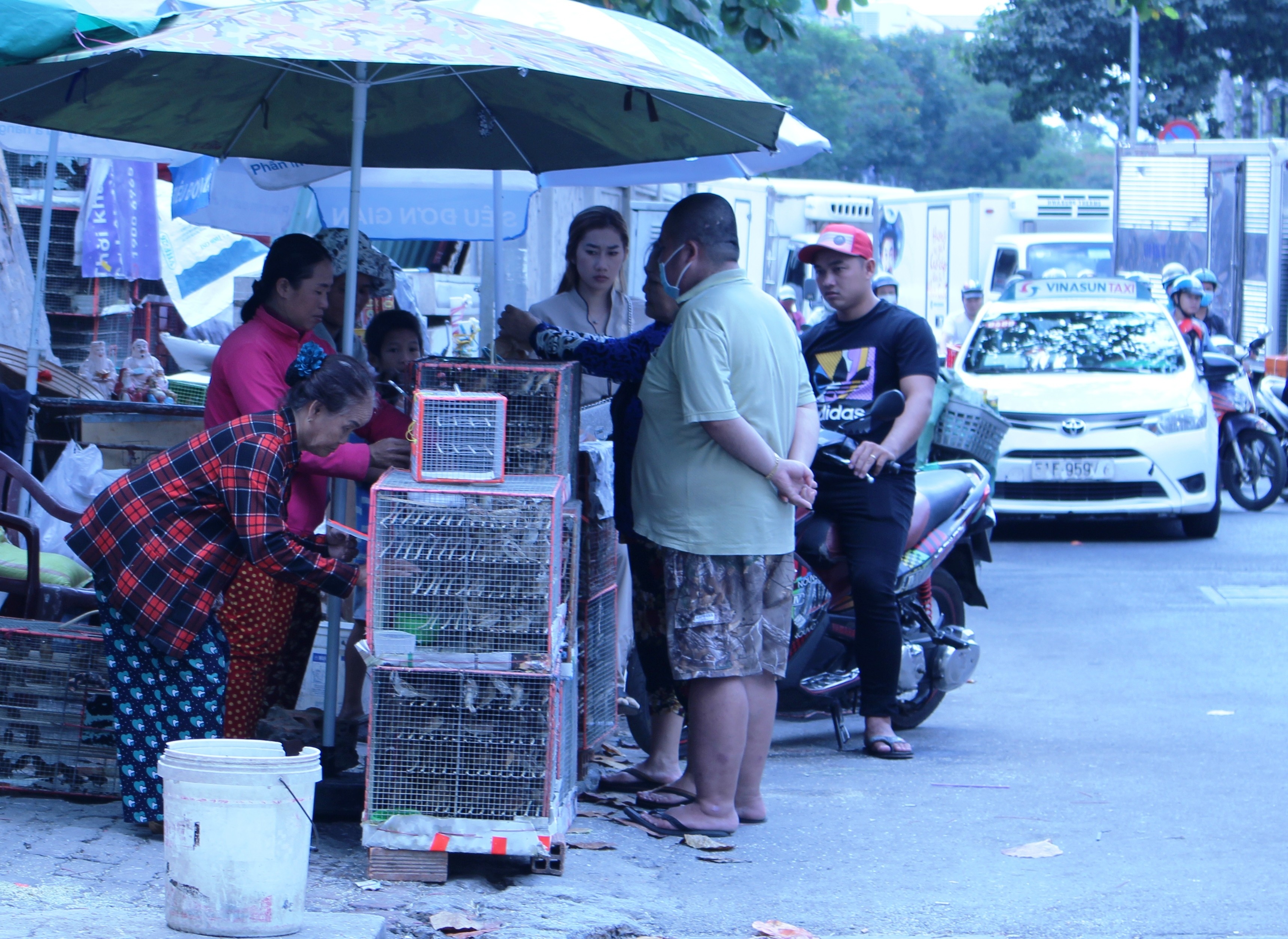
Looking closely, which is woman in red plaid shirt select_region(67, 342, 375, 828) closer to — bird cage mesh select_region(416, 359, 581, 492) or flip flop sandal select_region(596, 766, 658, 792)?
bird cage mesh select_region(416, 359, 581, 492)

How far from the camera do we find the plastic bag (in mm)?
6527

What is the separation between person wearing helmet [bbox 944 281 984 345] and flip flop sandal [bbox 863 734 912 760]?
11.0 m

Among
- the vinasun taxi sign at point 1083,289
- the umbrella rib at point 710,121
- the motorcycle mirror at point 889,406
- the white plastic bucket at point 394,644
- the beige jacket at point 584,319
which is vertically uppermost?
the vinasun taxi sign at point 1083,289

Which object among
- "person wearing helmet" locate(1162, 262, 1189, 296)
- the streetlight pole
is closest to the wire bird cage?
"person wearing helmet" locate(1162, 262, 1189, 296)

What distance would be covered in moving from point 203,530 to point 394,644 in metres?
0.66

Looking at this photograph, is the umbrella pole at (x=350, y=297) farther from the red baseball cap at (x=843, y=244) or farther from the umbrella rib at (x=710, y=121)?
the red baseball cap at (x=843, y=244)

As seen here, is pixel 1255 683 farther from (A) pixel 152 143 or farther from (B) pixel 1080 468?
(A) pixel 152 143

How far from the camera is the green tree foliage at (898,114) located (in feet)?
198

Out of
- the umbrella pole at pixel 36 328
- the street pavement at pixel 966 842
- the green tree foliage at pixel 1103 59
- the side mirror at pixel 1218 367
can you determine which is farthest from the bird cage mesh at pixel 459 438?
the green tree foliage at pixel 1103 59

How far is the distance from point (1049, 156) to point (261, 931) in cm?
7531

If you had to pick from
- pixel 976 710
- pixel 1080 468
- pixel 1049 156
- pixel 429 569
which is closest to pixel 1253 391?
pixel 1080 468

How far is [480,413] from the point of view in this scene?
4.36 metres

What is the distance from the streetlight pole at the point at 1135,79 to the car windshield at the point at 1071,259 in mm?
7117

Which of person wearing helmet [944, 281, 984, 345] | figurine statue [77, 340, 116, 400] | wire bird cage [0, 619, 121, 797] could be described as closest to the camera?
wire bird cage [0, 619, 121, 797]
